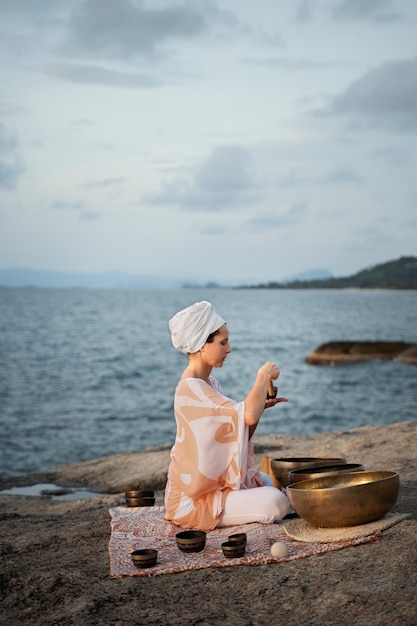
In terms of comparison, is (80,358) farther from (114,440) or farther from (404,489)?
(404,489)

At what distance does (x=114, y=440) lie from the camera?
17.5m

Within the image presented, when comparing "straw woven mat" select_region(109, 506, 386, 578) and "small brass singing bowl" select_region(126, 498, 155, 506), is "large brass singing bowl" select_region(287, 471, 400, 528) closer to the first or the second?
"straw woven mat" select_region(109, 506, 386, 578)

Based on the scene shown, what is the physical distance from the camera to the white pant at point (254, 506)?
563 cm

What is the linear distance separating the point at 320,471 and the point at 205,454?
1.04 meters

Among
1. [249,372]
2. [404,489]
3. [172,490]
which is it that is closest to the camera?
[172,490]

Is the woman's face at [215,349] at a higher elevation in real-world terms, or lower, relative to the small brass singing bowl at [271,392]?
higher

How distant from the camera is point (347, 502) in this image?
16.7ft

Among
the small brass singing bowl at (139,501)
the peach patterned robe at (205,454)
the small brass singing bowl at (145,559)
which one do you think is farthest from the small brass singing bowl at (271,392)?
the small brass singing bowl at (139,501)

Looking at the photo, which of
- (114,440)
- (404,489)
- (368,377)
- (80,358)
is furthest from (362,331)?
(404,489)

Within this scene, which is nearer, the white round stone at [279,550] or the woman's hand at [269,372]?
the white round stone at [279,550]

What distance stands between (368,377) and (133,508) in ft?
82.0

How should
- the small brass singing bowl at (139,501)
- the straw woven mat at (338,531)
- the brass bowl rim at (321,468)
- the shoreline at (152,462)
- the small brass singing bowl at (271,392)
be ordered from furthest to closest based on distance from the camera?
the shoreline at (152,462)
the small brass singing bowl at (139,501)
the brass bowl rim at (321,468)
the small brass singing bowl at (271,392)
the straw woven mat at (338,531)

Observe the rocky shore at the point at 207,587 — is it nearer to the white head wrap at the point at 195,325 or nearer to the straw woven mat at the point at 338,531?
the straw woven mat at the point at 338,531

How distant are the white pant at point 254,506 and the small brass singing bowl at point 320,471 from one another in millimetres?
227
